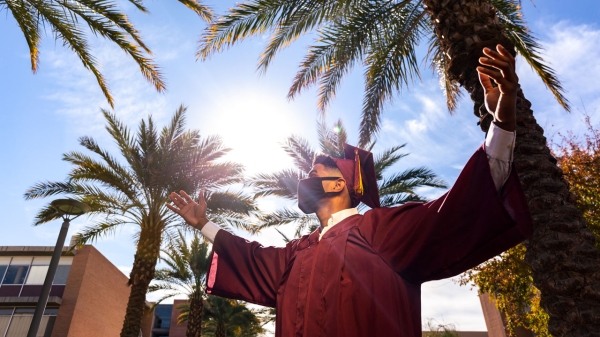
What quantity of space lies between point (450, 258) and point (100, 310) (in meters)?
30.3

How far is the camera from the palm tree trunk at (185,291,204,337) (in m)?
19.7

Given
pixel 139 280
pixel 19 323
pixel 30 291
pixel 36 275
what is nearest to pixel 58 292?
pixel 30 291

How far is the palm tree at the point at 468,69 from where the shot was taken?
3.97 meters

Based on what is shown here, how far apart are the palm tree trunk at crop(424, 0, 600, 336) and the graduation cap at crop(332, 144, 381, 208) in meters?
2.55

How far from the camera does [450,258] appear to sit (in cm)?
197

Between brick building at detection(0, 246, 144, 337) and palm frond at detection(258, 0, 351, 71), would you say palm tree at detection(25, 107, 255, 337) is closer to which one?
palm frond at detection(258, 0, 351, 71)

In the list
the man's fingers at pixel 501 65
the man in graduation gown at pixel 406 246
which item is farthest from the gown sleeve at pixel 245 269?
the man's fingers at pixel 501 65

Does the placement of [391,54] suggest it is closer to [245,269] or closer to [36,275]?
[245,269]

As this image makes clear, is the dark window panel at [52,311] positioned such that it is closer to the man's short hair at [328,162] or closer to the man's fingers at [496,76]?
the man's short hair at [328,162]

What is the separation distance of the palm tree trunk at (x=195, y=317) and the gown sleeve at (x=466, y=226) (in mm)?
19718

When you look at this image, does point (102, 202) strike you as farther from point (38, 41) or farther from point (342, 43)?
point (342, 43)

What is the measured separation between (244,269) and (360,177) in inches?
37.7

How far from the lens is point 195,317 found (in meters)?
20.1

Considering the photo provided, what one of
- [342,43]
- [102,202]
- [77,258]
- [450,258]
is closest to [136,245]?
[102,202]
